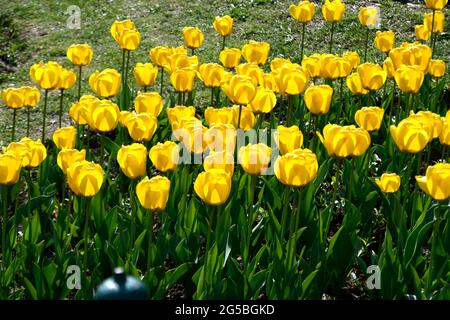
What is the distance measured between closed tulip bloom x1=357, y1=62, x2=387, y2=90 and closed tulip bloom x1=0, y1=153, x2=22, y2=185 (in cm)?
183

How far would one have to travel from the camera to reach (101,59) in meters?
6.86

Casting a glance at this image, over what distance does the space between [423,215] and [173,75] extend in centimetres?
142

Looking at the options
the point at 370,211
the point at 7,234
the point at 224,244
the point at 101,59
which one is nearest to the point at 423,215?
the point at 370,211

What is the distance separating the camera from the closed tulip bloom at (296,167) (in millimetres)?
3141

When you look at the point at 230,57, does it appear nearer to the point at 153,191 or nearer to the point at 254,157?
the point at 254,157

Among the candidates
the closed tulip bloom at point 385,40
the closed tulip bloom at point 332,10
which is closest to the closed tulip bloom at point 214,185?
the closed tulip bloom at point 385,40

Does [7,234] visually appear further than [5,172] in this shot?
Yes

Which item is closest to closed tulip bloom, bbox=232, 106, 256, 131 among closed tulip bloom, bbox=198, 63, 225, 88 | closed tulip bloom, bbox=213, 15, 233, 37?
closed tulip bloom, bbox=198, 63, 225, 88

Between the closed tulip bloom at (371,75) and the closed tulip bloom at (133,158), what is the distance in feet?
4.65

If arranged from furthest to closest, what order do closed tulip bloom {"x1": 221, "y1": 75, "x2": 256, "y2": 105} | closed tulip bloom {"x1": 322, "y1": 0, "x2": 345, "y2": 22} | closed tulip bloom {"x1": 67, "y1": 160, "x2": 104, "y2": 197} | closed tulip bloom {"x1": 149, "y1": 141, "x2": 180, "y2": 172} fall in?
closed tulip bloom {"x1": 322, "y1": 0, "x2": 345, "y2": 22} < closed tulip bloom {"x1": 221, "y1": 75, "x2": 256, "y2": 105} < closed tulip bloom {"x1": 149, "y1": 141, "x2": 180, "y2": 172} < closed tulip bloom {"x1": 67, "y1": 160, "x2": 104, "y2": 197}

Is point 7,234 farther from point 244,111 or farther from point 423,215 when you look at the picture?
point 423,215

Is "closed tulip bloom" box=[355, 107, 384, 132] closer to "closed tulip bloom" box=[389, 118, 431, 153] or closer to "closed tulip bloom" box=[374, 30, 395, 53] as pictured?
"closed tulip bloom" box=[389, 118, 431, 153]

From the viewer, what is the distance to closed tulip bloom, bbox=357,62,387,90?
4285 millimetres

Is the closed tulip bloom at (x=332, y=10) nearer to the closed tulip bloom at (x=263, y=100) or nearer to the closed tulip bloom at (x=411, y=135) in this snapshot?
the closed tulip bloom at (x=263, y=100)
